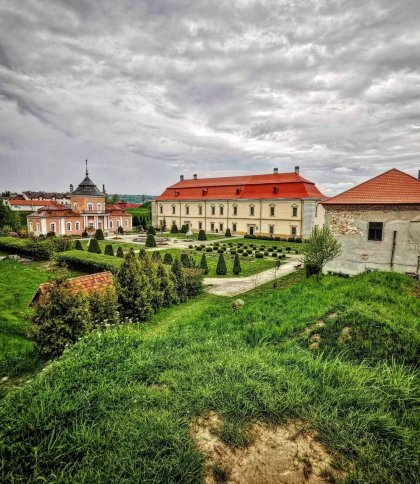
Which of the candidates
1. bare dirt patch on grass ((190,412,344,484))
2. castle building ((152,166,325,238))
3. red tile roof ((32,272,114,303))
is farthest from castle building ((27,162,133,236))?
bare dirt patch on grass ((190,412,344,484))

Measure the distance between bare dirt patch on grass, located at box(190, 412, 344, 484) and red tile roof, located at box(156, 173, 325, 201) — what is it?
117 feet

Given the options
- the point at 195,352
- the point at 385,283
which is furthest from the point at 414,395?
the point at 385,283

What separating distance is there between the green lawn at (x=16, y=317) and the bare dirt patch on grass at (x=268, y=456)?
18.6ft

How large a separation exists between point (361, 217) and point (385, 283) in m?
6.59

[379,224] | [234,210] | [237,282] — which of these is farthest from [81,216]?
[379,224]

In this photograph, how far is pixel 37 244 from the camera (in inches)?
842

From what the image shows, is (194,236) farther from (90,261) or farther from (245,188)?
(90,261)

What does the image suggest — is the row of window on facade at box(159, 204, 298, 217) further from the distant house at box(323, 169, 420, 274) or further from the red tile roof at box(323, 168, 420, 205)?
the red tile roof at box(323, 168, 420, 205)

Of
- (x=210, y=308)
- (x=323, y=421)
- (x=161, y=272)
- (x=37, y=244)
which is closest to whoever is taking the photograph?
(x=323, y=421)

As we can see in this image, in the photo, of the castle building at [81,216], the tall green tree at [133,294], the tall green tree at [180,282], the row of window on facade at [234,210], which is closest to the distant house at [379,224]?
the tall green tree at [180,282]

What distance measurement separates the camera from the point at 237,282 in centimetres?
1706

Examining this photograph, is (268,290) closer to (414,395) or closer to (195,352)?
(195,352)

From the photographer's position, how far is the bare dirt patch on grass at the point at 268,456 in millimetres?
2715

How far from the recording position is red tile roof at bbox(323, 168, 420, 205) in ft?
46.9
